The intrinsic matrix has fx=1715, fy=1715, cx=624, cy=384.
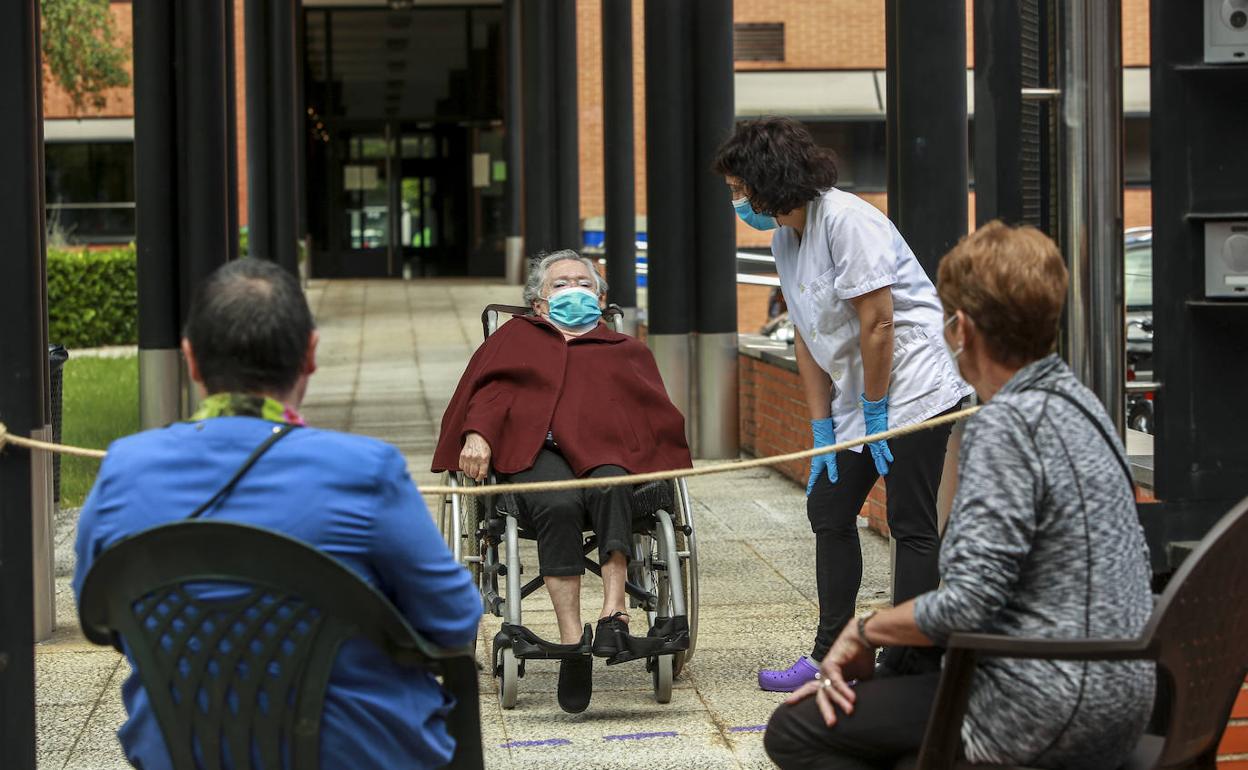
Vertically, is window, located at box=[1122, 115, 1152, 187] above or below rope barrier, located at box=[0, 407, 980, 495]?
above

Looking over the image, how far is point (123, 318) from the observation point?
976 inches

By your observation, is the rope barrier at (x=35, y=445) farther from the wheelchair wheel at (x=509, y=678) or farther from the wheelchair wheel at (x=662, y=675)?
the wheelchair wheel at (x=662, y=675)

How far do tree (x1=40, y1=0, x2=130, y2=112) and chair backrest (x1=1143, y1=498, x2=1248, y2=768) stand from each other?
21.6m

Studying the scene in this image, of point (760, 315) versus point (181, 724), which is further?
point (760, 315)

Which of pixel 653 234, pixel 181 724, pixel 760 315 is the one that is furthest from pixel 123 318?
pixel 181 724

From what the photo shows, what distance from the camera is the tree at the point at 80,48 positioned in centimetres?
2281

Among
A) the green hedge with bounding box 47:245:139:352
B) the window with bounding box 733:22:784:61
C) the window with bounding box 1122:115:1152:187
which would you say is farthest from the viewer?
the window with bounding box 733:22:784:61

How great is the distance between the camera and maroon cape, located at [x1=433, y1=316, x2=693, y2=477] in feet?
18.5

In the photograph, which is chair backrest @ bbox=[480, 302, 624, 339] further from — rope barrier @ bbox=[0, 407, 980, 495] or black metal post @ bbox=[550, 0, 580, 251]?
black metal post @ bbox=[550, 0, 580, 251]

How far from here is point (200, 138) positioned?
12.0m

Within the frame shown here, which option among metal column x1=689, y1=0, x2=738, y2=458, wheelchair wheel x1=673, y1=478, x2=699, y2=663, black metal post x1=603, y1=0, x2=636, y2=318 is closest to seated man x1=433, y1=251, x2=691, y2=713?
wheelchair wheel x1=673, y1=478, x2=699, y2=663

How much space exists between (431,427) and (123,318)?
1240 centimetres

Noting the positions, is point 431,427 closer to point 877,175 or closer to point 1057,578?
point 1057,578

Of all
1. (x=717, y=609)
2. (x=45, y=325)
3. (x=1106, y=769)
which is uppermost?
(x=45, y=325)
